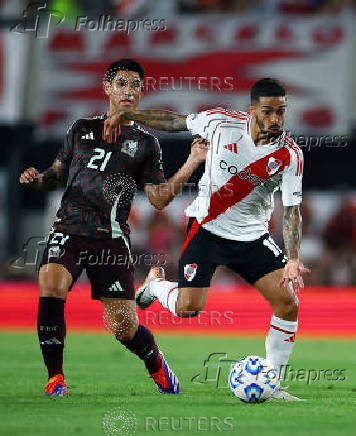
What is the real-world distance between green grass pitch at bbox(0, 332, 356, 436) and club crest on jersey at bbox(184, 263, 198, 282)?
93 centimetres

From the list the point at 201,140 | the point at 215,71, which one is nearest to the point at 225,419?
the point at 201,140

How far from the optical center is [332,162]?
21.4 meters

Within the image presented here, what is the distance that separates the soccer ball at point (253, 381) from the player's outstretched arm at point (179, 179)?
1.40 metres

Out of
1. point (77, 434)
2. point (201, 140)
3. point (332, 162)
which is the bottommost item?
point (77, 434)

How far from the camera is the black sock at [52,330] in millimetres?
8633

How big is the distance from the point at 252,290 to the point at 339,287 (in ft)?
4.92

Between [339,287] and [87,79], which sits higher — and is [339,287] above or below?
below

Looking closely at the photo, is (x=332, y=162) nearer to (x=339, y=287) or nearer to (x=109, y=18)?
(x=339, y=287)

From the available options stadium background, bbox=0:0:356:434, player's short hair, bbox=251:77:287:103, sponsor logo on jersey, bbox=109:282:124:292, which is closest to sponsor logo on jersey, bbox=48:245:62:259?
sponsor logo on jersey, bbox=109:282:124:292

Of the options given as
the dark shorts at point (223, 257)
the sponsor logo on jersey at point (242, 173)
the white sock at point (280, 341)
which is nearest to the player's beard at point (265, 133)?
the sponsor logo on jersey at point (242, 173)

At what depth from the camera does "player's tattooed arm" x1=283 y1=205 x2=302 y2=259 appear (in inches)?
345

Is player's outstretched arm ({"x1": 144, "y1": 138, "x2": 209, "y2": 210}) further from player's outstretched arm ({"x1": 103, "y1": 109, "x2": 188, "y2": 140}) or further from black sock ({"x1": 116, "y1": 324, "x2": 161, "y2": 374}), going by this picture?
black sock ({"x1": 116, "y1": 324, "x2": 161, "y2": 374})

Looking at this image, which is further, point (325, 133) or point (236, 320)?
point (325, 133)

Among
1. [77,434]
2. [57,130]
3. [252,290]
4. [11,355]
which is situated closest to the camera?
[77,434]
